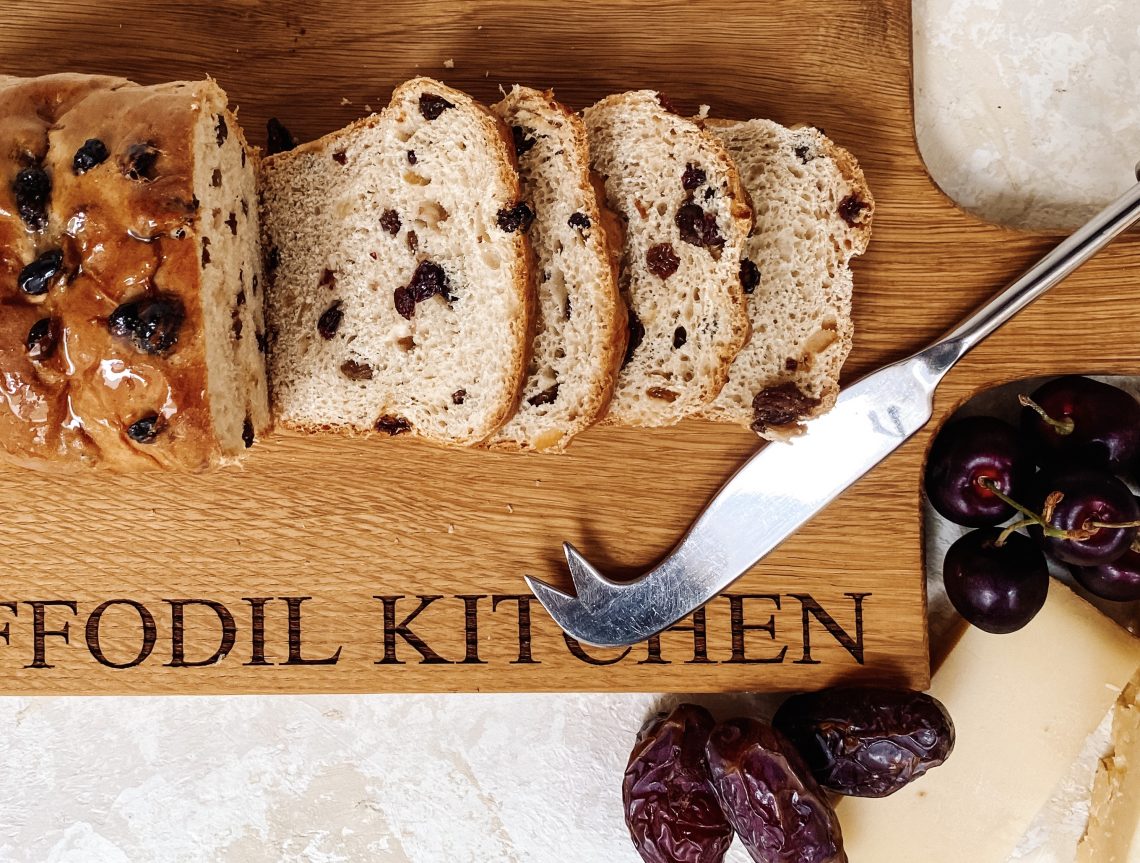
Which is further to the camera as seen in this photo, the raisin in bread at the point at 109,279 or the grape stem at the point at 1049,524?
the grape stem at the point at 1049,524

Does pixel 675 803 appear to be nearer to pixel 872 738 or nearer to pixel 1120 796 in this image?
pixel 872 738

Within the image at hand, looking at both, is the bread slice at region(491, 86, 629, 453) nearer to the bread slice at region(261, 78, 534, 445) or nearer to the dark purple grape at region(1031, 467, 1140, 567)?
the bread slice at region(261, 78, 534, 445)

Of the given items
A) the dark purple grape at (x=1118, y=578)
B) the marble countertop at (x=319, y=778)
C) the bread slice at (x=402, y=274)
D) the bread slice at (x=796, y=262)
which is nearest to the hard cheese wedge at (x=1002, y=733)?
the dark purple grape at (x=1118, y=578)

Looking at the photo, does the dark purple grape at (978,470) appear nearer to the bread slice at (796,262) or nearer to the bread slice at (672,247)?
the bread slice at (796,262)

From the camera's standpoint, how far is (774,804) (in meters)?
2.37

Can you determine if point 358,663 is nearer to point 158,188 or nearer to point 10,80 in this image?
point 158,188

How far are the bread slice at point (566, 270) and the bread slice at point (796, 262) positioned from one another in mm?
378

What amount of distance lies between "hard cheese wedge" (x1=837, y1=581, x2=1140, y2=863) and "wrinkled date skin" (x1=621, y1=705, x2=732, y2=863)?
46 cm

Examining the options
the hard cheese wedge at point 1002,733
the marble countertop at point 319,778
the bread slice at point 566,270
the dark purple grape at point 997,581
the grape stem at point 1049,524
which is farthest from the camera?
the marble countertop at point 319,778

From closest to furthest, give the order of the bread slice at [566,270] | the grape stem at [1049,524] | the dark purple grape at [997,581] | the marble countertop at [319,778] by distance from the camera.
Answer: the bread slice at [566,270] → the grape stem at [1049,524] → the dark purple grape at [997,581] → the marble countertop at [319,778]

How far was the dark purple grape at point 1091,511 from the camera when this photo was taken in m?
2.33

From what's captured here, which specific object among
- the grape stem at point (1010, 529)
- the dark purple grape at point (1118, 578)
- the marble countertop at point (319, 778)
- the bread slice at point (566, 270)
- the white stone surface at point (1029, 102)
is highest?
the white stone surface at point (1029, 102)

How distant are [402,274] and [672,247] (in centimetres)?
69

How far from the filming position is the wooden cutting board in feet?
8.30
